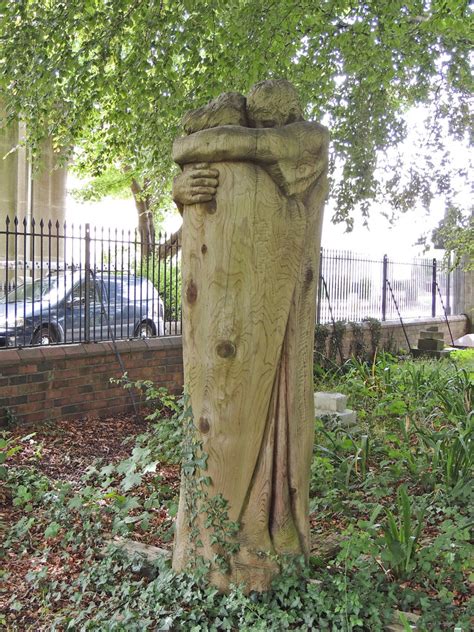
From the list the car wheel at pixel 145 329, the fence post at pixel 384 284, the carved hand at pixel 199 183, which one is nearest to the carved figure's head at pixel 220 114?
the carved hand at pixel 199 183

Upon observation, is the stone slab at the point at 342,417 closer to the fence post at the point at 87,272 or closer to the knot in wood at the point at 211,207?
the fence post at the point at 87,272

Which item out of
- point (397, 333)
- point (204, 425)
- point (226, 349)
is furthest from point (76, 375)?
point (397, 333)

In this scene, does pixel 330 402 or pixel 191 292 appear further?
pixel 330 402

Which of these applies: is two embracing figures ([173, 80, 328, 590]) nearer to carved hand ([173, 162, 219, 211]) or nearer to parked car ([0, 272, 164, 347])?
carved hand ([173, 162, 219, 211])

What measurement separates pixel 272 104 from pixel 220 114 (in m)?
0.26

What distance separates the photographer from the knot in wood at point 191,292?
9.94 feet

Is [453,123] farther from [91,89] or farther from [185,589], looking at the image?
[185,589]

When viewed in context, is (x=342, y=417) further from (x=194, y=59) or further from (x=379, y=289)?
(x=379, y=289)

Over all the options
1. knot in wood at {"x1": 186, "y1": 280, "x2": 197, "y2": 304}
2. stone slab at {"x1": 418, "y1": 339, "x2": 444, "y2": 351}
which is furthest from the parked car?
stone slab at {"x1": 418, "y1": 339, "x2": 444, "y2": 351}

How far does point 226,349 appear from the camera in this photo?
2941 mm

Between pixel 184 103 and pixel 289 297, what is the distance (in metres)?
5.38

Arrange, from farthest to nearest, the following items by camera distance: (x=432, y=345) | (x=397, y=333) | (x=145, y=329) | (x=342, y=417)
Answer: (x=397, y=333), (x=432, y=345), (x=145, y=329), (x=342, y=417)

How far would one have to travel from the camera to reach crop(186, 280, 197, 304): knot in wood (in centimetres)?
303

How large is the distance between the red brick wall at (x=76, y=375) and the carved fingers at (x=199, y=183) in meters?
4.73
